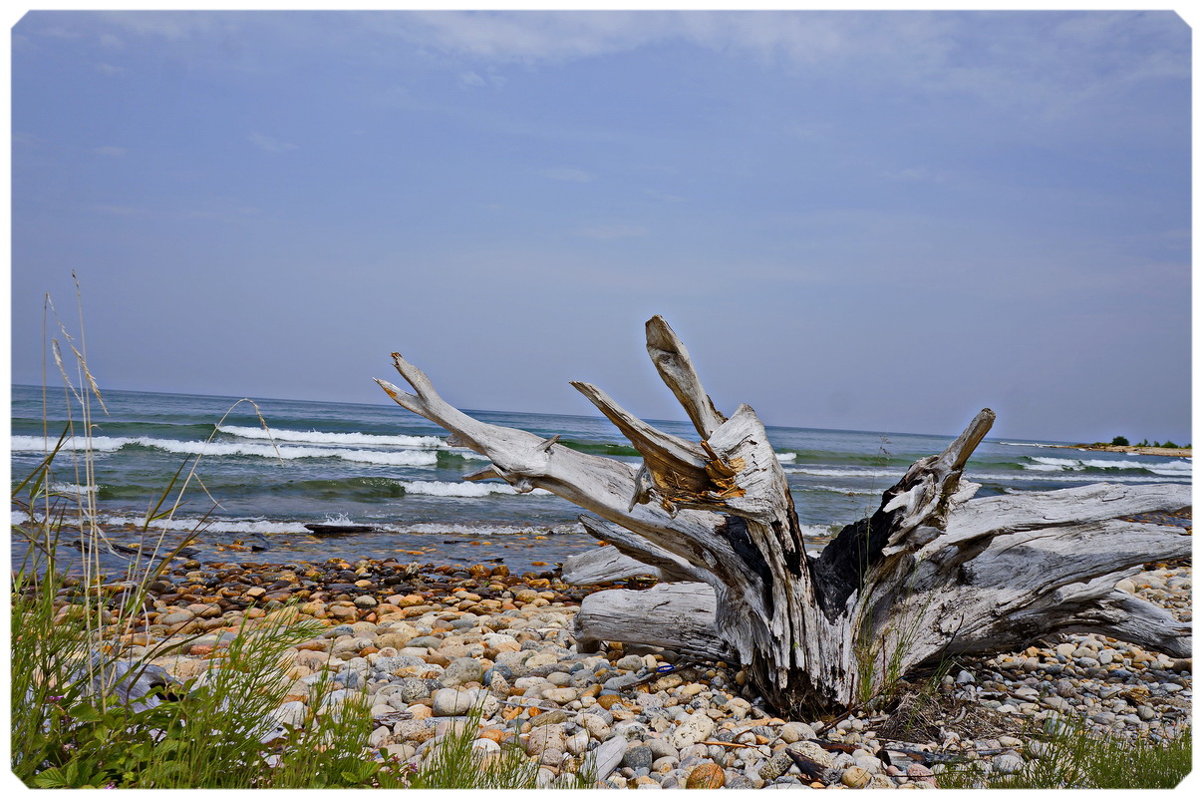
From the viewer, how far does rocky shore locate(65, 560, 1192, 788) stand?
10.9 feet

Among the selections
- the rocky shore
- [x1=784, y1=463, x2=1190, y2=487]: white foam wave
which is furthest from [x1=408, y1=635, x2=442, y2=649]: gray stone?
[x1=784, y1=463, x2=1190, y2=487]: white foam wave

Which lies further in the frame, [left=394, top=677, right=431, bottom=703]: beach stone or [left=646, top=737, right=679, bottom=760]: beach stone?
[left=394, top=677, right=431, bottom=703]: beach stone

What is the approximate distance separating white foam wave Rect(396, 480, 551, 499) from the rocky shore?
8267 mm

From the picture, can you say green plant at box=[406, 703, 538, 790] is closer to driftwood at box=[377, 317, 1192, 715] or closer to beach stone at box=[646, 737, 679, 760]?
beach stone at box=[646, 737, 679, 760]

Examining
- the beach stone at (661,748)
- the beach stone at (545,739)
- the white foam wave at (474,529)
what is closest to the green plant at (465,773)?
the beach stone at (545,739)

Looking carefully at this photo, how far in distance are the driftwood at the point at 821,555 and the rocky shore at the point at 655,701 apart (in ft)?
0.68

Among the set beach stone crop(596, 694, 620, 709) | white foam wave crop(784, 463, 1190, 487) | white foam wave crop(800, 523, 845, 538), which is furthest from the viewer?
white foam wave crop(784, 463, 1190, 487)

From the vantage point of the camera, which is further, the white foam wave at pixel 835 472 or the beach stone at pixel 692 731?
Result: the white foam wave at pixel 835 472

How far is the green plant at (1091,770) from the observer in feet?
9.41

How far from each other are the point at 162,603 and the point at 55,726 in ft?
15.4

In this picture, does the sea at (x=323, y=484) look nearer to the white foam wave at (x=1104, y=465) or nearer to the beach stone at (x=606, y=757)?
the white foam wave at (x=1104, y=465)

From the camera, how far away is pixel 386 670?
15.2ft

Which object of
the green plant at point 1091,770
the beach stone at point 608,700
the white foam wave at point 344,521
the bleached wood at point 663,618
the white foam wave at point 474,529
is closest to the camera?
the green plant at point 1091,770

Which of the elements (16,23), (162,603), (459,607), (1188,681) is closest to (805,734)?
(1188,681)
